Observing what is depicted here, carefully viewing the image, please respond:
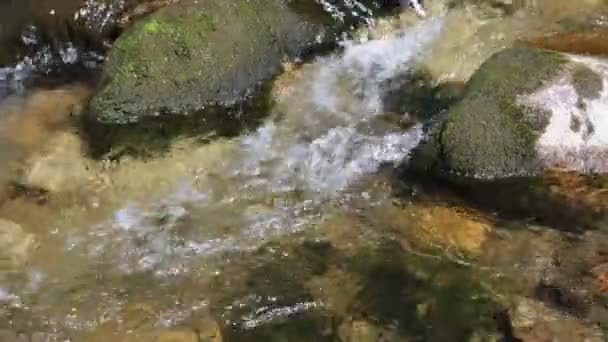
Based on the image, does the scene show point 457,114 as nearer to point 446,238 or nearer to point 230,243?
point 446,238

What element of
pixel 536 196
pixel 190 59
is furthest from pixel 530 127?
pixel 190 59

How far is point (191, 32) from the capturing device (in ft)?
18.4

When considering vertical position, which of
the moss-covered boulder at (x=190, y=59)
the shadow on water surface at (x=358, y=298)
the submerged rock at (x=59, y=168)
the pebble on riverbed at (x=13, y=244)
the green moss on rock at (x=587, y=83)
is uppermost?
the moss-covered boulder at (x=190, y=59)

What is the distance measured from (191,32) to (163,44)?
24 centimetres

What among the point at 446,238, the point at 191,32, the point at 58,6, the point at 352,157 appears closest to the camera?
the point at 446,238

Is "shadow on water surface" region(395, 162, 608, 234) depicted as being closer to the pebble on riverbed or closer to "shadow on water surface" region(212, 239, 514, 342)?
"shadow on water surface" region(212, 239, 514, 342)

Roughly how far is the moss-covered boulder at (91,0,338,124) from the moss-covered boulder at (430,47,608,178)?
5.37 ft

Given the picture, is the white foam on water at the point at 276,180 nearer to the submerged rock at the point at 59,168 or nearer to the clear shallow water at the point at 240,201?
the clear shallow water at the point at 240,201

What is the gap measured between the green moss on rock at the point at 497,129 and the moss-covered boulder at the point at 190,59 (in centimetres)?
165

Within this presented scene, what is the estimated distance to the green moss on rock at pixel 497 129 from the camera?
492 cm

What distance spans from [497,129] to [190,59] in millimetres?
2320

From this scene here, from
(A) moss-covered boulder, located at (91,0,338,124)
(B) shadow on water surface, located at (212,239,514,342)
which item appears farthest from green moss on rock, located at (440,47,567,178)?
(A) moss-covered boulder, located at (91,0,338,124)

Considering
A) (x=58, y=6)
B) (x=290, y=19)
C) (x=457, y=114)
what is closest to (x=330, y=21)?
(x=290, y=19)

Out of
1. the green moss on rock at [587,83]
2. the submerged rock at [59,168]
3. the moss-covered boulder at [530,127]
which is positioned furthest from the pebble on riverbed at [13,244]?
the green moss on rock at [587,83]
